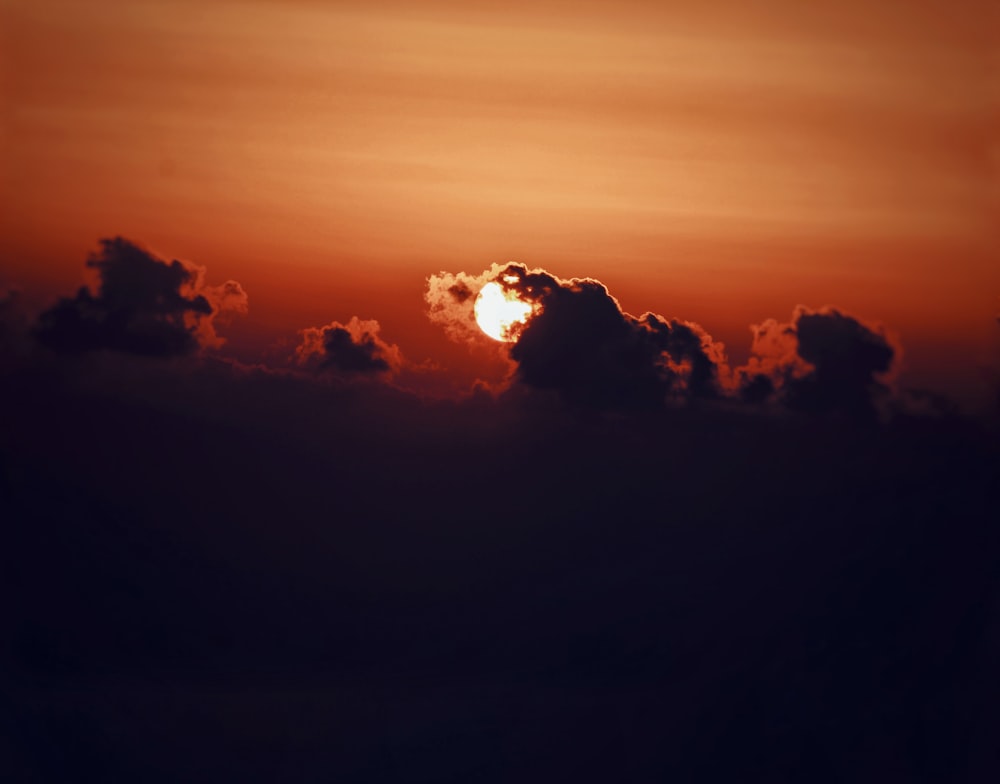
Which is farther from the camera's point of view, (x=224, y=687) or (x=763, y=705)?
(x=224, y=687)

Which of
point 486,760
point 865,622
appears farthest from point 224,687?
point 865,622

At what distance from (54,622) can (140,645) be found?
15398 millimetres

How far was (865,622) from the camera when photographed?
123812mm

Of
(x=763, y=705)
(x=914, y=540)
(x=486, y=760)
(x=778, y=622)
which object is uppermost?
(x=914, y=540)

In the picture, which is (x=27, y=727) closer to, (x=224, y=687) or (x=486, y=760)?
(x=224, y=687)

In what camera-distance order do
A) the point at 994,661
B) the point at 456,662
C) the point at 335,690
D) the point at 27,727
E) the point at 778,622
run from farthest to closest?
1. the point at 456,662
2. the point at 335,690
3. the point at 27,727
4. the point at 778,622
5. the point at 994,661

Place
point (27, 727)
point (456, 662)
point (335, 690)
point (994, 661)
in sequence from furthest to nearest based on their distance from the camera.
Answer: point (456, 662) < point (335, 690) < point (27, 727) < point (994, 661)

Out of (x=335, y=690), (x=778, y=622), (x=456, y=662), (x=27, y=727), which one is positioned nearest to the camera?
(x=778, y=622)

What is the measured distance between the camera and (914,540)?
119 metres

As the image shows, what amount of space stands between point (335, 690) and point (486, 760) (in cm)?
2593

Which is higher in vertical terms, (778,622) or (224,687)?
(778,622)

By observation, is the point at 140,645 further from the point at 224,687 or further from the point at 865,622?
the point at 865,622

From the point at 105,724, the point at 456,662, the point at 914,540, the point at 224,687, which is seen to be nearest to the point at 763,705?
the point at 914,540

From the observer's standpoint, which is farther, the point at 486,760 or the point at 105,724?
the point at 486,760
